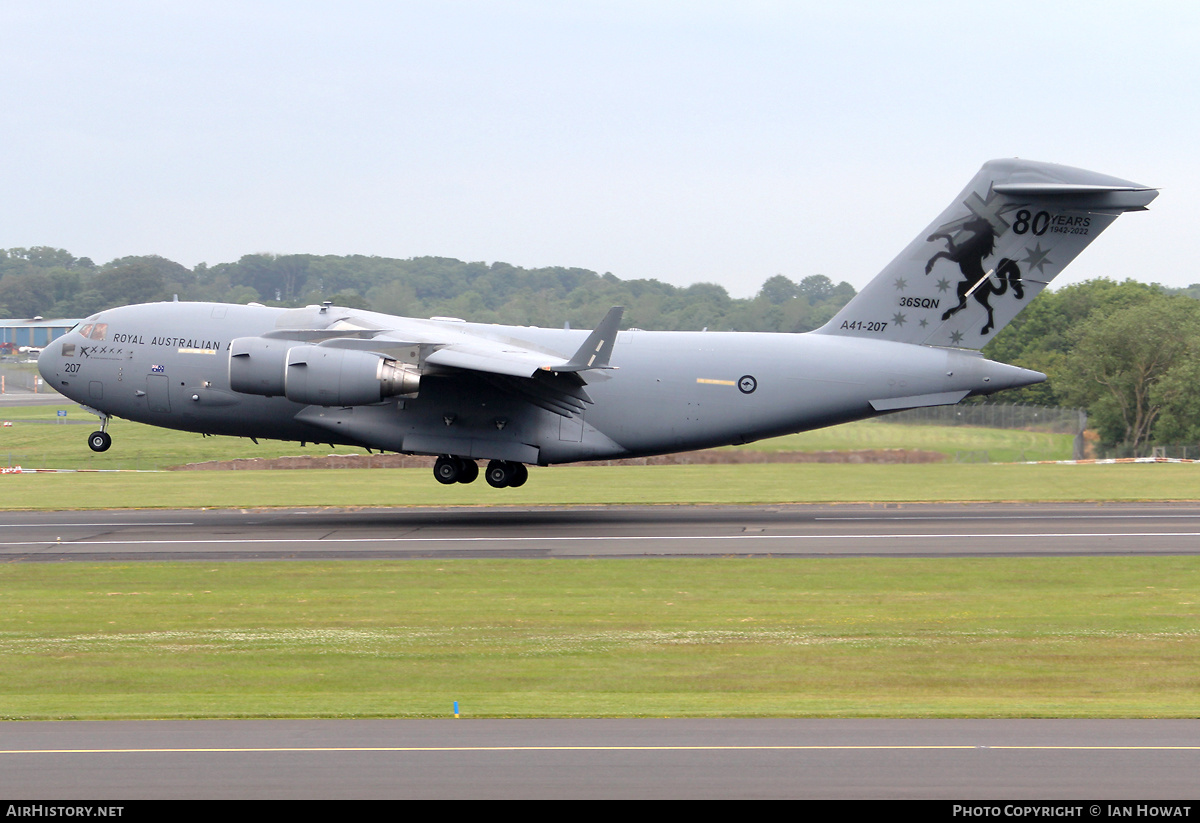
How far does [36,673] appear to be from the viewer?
49.0ft

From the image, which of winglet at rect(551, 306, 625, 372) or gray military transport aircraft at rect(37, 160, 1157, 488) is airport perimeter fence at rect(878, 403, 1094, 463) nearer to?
gray military transport aircraft at rect(37, 160, 1157, 488)

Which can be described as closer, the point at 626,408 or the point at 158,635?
the point at 158,635

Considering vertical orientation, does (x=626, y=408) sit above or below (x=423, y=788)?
above

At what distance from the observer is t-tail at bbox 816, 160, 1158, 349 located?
2794 cm

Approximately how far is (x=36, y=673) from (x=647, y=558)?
1150cm

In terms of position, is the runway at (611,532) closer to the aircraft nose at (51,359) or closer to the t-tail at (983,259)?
the aircraft nose at (51,359)

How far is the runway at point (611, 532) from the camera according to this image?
23.8m

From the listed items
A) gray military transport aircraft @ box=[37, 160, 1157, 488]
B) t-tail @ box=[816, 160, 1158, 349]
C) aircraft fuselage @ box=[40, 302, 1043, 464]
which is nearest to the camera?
t-tail @ box=[816, 160, 1158, 349]

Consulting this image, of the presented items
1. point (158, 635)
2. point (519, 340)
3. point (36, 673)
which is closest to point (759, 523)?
point (519, 340)

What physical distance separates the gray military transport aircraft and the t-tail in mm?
33

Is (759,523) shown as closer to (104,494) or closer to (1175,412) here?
(104,494)

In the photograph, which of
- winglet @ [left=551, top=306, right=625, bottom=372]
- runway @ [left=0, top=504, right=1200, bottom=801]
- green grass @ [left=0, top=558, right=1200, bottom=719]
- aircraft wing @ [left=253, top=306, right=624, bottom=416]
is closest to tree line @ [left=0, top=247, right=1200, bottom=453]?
aircraft wing @ [left=253, top=306, right=624, bottom=416]

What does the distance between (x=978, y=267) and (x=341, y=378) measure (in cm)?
1566

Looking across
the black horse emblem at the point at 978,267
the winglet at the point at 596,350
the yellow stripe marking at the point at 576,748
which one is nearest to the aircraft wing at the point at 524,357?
the winglet at the point at 596,350
